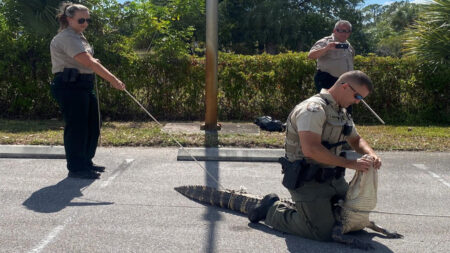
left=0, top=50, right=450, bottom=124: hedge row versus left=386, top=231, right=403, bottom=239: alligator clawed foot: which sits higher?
left=0, top=50, right=450, bottom=124: hedge row

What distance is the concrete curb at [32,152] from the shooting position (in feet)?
22.6

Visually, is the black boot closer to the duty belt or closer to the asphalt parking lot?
the asphalt parking lot

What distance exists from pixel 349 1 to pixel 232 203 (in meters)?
40.8

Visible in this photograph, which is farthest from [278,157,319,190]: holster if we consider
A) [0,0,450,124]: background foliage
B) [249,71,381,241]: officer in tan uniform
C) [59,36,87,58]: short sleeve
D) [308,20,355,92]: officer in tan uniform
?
[0,0,450,124]: background foliage

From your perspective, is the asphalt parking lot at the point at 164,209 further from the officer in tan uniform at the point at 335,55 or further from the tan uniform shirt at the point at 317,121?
the officer in tan uniform at the point at 335,55

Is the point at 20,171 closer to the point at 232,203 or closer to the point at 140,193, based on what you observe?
the point at 140,193

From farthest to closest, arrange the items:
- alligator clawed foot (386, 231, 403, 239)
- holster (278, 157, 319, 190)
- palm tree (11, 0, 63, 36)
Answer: palm tree (11, 0, 63, 36)
alligator clawed foot (386, 231, 403, 239)
holster (278, 157, 319, 190)

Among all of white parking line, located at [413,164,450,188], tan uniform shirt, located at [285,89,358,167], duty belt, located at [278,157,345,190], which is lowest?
white parking line, located at [413,164,450,188]

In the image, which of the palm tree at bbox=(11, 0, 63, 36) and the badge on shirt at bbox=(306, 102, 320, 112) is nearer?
the badge on shirt at bbox=(306, 102, 320, 112)

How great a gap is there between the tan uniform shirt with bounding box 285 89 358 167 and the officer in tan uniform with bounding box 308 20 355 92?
2923mm

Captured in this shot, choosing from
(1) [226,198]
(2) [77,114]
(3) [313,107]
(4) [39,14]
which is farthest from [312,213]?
(4) [39,14]

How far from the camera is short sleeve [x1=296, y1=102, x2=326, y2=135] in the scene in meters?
3.91

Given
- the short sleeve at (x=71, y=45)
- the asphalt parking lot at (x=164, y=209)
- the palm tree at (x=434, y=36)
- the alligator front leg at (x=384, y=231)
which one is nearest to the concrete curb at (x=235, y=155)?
the asphalt parking lot at (x=164, y=209)

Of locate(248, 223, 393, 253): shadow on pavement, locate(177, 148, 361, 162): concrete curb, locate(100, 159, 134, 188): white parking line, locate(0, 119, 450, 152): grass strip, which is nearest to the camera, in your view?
locate(248, 223, 393, 253): shadow on pavement
